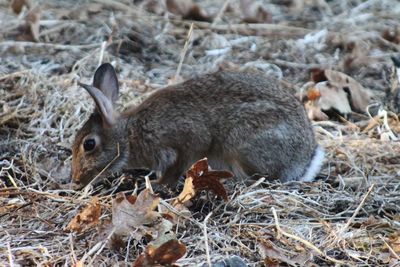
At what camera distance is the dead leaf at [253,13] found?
377 inches

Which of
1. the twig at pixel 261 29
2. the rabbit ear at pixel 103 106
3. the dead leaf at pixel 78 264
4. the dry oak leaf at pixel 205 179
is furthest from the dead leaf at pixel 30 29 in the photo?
the dead leaf at pixel 78 264

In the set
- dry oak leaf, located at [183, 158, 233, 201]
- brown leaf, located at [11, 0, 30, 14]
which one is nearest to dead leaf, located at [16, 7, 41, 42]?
brown leaf, located at [11, 0, 30, 14]

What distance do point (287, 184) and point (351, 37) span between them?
12.1ft

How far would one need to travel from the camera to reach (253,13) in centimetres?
970

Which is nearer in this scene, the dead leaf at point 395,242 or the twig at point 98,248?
the twig at point 98,248

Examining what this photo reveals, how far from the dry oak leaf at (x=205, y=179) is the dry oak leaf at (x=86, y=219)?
560 mm

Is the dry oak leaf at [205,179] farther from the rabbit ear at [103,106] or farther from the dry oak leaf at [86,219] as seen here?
the rabbit ear at [103,106]

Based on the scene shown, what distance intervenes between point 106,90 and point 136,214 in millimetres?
1398

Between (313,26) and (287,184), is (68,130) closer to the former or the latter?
(287,184)

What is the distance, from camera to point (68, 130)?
664 cm

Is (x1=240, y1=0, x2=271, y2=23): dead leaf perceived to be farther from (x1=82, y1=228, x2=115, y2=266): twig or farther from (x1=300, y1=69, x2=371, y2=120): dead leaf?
(x1=82, y1=228, x2=115, y2=266): twig

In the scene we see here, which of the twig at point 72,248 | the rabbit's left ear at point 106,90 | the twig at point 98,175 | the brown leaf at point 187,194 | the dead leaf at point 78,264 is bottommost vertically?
the twig at point 98,175

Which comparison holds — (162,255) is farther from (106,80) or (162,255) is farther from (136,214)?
(106,80)

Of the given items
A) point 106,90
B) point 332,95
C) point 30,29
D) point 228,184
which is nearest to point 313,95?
point 332,95
